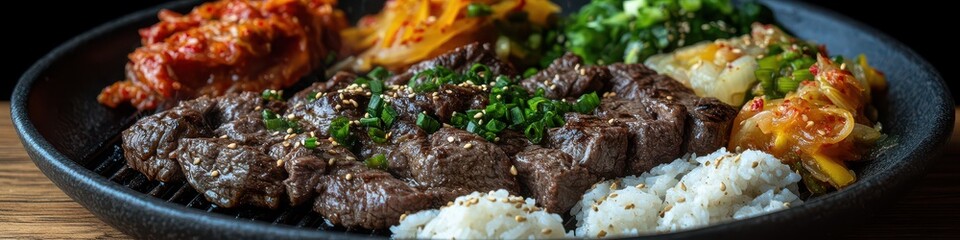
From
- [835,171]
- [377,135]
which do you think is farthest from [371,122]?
[835,171]

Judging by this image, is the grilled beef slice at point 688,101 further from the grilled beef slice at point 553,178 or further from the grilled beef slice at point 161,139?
the grilled beef slice at point 161,139

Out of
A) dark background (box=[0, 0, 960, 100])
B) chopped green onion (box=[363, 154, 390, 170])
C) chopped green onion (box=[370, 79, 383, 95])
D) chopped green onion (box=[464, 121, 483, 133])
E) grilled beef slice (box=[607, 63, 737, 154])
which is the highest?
chopped green onion (box=[370, 79, 383, 95])

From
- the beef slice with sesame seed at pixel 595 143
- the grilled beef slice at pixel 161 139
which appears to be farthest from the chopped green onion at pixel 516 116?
the grilled beef slice at pixel 161 139

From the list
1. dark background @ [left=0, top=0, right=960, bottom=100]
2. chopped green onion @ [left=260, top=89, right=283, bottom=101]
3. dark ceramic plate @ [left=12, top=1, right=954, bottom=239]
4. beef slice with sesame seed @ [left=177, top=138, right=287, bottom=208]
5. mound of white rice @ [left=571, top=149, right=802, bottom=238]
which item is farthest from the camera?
dark background @ [left=0, top=0, right=960, bottom=100]

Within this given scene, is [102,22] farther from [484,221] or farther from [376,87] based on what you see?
[484,221]

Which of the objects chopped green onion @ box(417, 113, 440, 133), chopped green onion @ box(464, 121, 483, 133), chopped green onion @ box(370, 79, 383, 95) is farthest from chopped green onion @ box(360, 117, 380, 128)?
chopped green onion @ box(464, 121, 483, 133)

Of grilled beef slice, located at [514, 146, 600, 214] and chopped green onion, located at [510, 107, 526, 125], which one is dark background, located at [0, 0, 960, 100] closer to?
chopped green onion, located at [510, 107, 526, 125]

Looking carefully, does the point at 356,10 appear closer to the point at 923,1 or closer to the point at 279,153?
the point at 279,153
